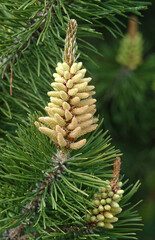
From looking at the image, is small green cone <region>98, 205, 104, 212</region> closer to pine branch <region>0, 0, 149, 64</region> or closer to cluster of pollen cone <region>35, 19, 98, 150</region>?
cluster of pollen cone <region>35, 19, 98, 150</region>

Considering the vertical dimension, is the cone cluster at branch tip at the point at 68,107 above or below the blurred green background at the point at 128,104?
below

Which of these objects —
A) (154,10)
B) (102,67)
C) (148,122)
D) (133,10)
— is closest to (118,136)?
(148,122)

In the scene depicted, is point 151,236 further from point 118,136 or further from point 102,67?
point 102,67

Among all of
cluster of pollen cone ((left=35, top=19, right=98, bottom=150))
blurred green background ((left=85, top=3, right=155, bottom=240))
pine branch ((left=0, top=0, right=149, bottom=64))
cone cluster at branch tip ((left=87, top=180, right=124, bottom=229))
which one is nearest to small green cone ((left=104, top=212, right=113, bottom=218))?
cone cluster at branch tip ((left=87, top=180, right=124, bottom=229))

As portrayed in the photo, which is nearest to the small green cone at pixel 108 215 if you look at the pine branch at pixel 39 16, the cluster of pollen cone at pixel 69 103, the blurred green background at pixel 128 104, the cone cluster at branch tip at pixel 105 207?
the cone cluster at branch tip at pixel 105 207

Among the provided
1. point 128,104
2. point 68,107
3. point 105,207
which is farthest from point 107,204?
point 128,104

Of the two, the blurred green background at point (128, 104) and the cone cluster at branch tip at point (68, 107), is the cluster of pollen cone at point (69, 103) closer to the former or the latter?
the cone cluster at branch tip at point (68, 107)

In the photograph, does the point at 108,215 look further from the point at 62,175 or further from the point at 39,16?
the point at 39,16
